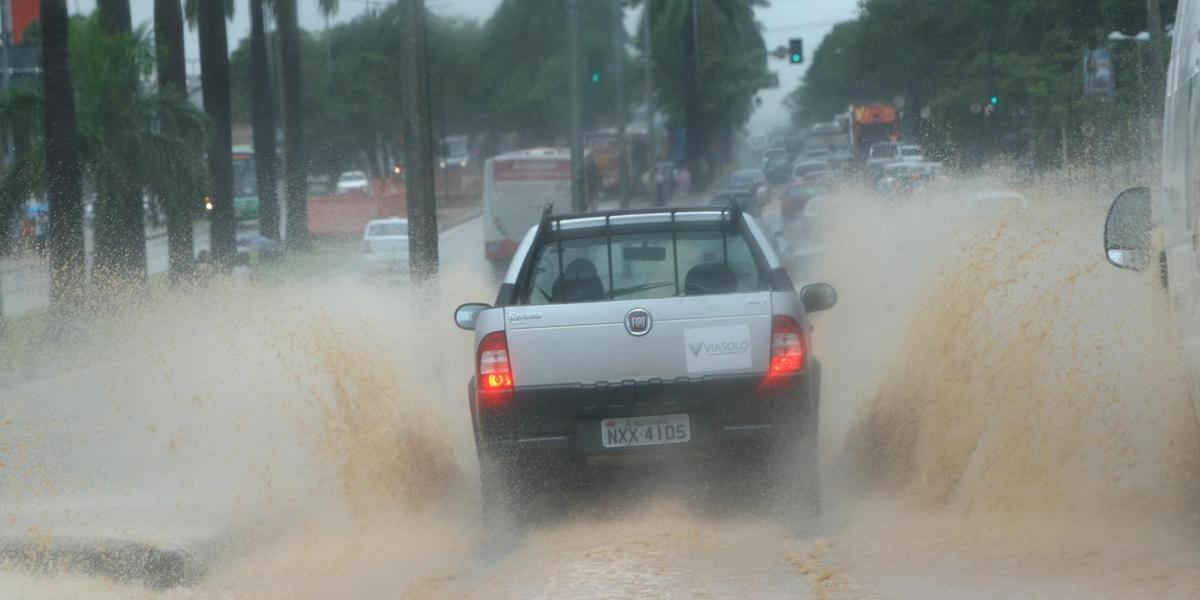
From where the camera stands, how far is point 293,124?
3978cm

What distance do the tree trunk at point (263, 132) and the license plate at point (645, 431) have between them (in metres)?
28.8

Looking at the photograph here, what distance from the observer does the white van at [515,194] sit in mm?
38531

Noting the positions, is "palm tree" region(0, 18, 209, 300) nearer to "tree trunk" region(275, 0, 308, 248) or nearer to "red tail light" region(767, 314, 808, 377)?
"tree trunk" region(275, 0, 308, 248)

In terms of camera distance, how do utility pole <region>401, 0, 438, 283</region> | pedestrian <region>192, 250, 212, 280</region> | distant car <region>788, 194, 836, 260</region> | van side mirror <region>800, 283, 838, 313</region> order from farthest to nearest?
pedestrian <region>192, 250, 212, 280</region>, distant car <region>788, 194, 836, 260</region>, utility pole <region>401, 0, 438, 283</region>, van side mirror <region>800, 283, 838, 313</region>

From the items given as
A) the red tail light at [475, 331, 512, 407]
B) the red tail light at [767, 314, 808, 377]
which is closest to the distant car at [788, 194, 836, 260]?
the red tail light at [767, 314, 808, 377]

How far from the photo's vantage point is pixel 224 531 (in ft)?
24.8

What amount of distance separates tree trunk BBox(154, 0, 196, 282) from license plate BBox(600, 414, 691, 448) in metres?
18.9

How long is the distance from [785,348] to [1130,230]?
169 cm

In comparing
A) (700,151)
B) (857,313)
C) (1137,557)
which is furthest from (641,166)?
(1137,557)

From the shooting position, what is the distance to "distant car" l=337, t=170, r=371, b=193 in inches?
2926

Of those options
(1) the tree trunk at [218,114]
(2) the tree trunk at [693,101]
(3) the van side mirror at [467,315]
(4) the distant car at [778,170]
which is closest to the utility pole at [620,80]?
(1) the tree trunk at [218,114]

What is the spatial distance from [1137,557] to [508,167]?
33102 mm

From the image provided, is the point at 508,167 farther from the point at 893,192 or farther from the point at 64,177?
the point at 64,177

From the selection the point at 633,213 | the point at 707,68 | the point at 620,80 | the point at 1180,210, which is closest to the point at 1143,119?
the point at 620,80
